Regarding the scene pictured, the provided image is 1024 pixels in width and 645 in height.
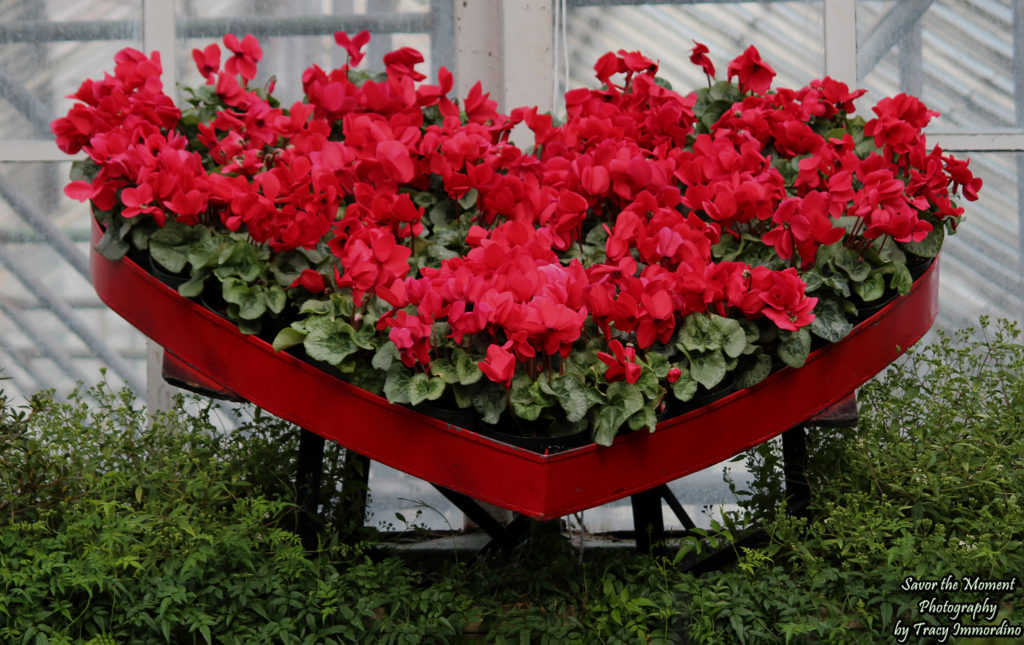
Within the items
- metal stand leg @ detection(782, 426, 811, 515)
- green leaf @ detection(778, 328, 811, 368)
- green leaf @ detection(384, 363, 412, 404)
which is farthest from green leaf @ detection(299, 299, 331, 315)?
metal stand leg @ detection(782, 426, 811, 515)

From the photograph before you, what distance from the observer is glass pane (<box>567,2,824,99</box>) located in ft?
8.30

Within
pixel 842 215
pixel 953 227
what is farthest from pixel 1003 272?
pixel 842 215

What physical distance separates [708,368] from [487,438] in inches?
12.1

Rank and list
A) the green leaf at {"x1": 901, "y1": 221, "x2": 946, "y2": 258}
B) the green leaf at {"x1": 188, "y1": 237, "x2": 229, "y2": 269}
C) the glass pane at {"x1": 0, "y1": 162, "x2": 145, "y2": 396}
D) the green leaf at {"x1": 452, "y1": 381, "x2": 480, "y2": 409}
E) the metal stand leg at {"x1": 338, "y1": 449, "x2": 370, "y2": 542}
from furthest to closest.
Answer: the glass pane at {"x1": 0, "y1": 162, "x2": 145, "y2": 396}, the metal stand leg at {"x1": 338, "y1": 449, "x2": 370, "y2": 542}, the green leaf at {"x1": 901, "y1": 221, "x2": 946, "y2": 258}, the green leaf at {"x1": 188, "y1": 237, "x2": 229, "y2": 269}, the green leaf at {"x1": 452, "y1": 381, "x2": 480, "y2": 409}

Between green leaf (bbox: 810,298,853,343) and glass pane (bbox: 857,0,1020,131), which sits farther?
glass pane (bbox: 857,0,1020,131)

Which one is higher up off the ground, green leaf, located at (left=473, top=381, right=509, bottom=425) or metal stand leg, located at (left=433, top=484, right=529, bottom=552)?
green leaf, located at (left=473, top=381, right=509, bottom=425)

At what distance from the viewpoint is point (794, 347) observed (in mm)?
1380

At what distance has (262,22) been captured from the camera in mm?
2512

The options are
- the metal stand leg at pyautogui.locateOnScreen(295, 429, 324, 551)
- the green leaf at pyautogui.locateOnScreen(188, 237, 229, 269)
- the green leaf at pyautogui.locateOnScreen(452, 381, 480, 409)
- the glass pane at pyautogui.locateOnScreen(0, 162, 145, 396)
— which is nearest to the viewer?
the green leaf at pyautogui.locateOnScreen(452, 381, 480, 409)

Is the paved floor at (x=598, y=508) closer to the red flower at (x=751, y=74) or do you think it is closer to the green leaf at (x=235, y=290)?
the red flower at (x=751, y=74)

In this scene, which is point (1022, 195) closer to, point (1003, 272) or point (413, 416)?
point (1003, 272)

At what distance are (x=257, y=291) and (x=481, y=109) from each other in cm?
61

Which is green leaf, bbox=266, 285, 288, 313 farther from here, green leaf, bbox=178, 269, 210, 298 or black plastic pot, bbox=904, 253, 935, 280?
black plastic pot, bbox=904, 253, 935, 280

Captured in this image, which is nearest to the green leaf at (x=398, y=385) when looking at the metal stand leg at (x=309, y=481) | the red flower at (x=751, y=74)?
the metal stand leg at (x=309, y=481)
